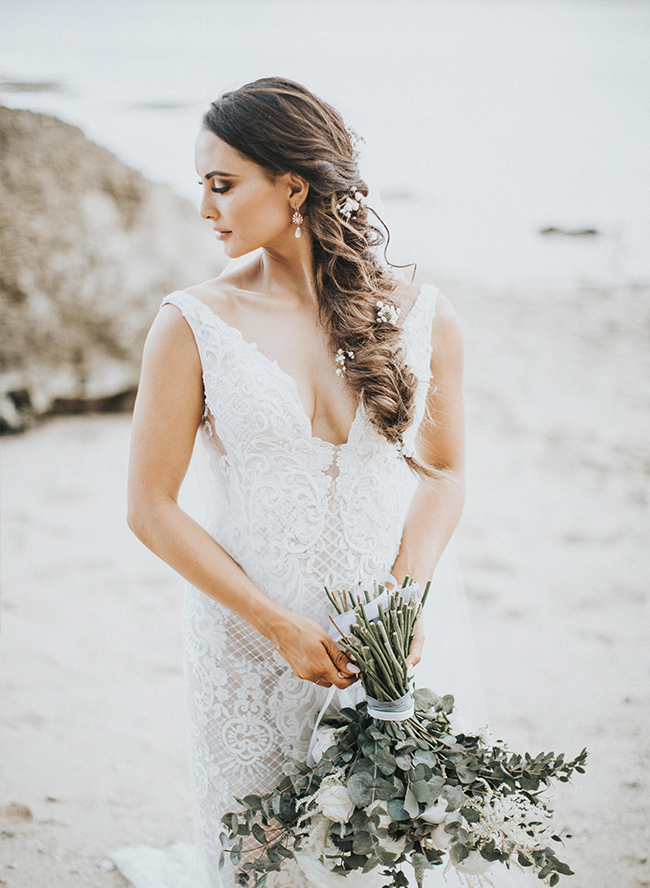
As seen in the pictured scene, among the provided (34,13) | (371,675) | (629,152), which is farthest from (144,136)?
(371,675)

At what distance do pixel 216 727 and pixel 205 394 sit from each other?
32.7 inches

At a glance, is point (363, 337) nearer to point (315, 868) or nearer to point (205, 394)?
point (205, 394)

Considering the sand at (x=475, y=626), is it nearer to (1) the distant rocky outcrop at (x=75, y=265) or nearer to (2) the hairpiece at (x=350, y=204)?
(1) the distant rocky outcrop at (x=75, y=265)

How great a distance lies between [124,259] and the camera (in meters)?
6.14

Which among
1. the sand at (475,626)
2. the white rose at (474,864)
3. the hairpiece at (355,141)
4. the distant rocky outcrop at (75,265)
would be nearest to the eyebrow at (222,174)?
the hairpiece at (355,141)

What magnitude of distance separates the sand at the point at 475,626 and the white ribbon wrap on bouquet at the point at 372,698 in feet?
4.66

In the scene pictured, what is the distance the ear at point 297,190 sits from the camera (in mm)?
→ 1673

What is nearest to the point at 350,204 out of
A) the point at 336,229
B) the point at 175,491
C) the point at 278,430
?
the point at 336,229

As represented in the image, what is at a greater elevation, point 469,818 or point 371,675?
point 371,675

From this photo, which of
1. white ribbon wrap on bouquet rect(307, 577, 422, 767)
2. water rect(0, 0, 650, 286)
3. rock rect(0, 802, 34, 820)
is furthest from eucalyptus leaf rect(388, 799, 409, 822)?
water rect(0, 0, 650, 286)

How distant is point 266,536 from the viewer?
1668 mm

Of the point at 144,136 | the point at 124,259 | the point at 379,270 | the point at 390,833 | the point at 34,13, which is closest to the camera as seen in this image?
the point at 390,833

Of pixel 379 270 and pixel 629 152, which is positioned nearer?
pixel 379 270

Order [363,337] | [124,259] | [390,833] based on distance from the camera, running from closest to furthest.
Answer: [390,833]
[363,337]
[124,259]
